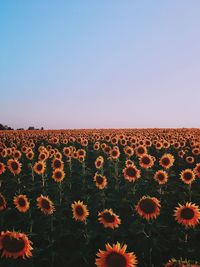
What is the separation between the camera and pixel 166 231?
9672 mm

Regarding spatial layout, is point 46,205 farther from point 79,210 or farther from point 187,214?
point 187,214

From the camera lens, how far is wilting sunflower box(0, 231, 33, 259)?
4.85 m

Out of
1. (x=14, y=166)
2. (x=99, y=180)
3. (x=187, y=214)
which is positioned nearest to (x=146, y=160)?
(x=99, y=180)

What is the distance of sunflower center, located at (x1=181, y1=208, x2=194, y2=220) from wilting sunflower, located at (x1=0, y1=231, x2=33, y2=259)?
378 cm

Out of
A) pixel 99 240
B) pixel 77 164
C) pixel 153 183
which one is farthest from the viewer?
pixel 77 164

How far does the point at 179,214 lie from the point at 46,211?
3.34 metres

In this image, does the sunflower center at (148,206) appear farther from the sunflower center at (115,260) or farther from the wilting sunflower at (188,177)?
the wilting sunflower at (188,177)

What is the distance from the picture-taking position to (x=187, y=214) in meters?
7.42

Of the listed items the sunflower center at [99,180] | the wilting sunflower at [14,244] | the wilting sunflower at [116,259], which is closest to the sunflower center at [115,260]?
the wilting sunflower at [116,259]

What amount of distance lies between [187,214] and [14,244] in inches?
157

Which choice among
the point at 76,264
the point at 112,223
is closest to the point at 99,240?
the point at 76,264

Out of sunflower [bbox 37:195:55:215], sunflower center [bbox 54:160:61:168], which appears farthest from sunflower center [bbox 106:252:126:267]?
sunflower center [bbox 54:160:61:168]

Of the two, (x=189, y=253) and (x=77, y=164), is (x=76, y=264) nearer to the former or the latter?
(x=189, y=253)

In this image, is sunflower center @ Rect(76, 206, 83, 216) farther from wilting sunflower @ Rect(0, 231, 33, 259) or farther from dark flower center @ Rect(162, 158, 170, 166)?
dark flower center @ Rect(162, 158, 170, 166)
